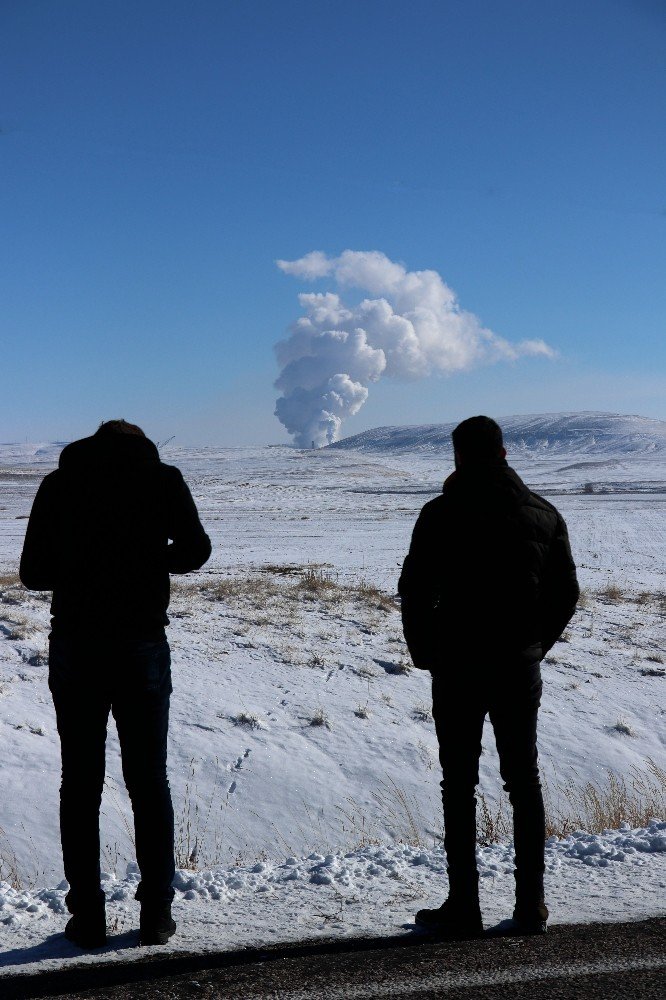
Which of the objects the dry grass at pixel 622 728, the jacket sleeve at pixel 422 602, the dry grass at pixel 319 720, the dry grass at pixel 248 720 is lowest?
the dry grass at pixel 622 728

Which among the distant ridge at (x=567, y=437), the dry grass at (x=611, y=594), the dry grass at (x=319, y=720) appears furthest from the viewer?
the distant ridge at (x=567, y=437)

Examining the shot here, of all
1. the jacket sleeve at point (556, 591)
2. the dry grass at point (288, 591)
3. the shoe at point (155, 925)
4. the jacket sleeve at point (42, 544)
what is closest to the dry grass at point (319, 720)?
the dry grass at point (288, 591)

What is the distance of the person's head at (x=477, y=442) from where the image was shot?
3123 mm

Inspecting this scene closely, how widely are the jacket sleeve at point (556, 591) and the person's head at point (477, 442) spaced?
0.39m

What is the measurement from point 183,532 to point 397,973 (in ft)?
5.61

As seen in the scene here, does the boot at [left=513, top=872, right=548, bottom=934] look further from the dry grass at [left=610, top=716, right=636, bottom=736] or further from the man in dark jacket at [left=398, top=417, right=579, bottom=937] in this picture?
the dry grass at [left=610, top=716, right=636, bottom=736]

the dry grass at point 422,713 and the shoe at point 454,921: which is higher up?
the shoe at point 454,921

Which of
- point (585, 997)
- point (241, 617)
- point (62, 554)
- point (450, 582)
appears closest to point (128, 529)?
point (62, 554)

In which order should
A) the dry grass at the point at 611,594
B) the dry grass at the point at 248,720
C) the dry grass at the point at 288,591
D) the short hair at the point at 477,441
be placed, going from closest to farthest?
1. the short hair at the point at 477,441
2. the dry grass at the point at 248,720
3. the dry grass at the point at 288,591
4. the dry grass at the point at 611,594

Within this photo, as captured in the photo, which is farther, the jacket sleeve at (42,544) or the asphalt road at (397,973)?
the jacket sleeve at (42,544)

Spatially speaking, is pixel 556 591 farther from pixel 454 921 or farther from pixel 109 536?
pixel 109 536

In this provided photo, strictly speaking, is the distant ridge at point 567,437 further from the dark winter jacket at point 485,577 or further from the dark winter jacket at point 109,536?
the dark winter jacket at point 109,536

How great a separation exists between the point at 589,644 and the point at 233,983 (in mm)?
9640

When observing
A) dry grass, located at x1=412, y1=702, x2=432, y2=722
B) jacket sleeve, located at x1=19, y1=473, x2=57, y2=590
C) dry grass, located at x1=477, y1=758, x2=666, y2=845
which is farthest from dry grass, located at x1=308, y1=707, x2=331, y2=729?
jacket sleeve, located at x1=19, y1=473, x2=57, y2=590
